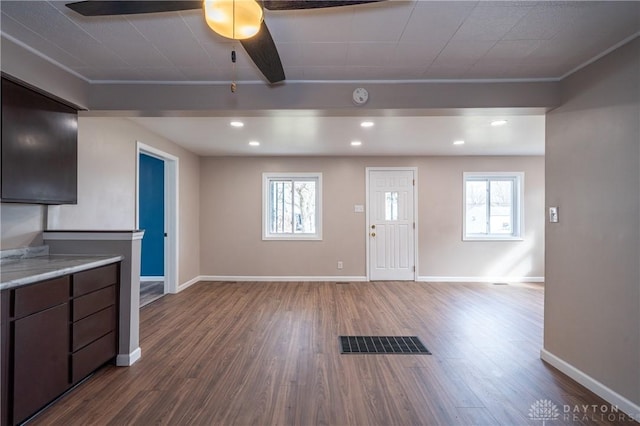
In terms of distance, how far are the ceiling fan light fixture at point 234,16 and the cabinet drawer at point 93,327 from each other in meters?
2.18

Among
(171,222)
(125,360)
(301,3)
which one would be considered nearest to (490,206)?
(301,3)

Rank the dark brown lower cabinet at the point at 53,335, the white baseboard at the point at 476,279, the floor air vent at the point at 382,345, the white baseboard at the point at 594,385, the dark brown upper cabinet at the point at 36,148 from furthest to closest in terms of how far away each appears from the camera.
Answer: the white baseboard at the point at 476,279 → the floor air vent at the point at 382,345 → the dark brown upper cabinet at the point at 36,148 → the white baseboard at the point at 594,385 → the dark brown lower cabinet at the point at 53,335

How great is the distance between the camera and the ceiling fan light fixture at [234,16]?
1.19 meters

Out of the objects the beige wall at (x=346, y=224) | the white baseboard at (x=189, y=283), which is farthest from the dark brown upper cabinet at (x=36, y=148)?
the beige wall at (x=346, y=224)

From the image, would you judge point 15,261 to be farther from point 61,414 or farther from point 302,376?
point 302,376

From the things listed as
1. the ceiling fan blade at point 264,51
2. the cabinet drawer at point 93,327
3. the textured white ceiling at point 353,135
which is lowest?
the cabinet drawer at point 93,327

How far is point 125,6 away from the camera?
1243 mm

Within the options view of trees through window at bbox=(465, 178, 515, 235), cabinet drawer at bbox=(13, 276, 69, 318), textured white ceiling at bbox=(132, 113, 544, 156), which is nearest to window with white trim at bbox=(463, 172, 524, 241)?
view of trees through window at bbox=(465, 178, 515, 235)

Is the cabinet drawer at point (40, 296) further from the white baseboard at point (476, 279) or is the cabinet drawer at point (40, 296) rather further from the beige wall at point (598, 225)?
the white baseboard at point (476, 279)

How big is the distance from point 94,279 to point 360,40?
256 centimetres

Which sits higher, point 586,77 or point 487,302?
point 586,77

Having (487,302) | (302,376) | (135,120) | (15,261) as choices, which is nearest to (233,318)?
(302,376)

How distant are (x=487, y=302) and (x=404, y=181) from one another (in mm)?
2427

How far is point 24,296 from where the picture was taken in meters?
1.70
